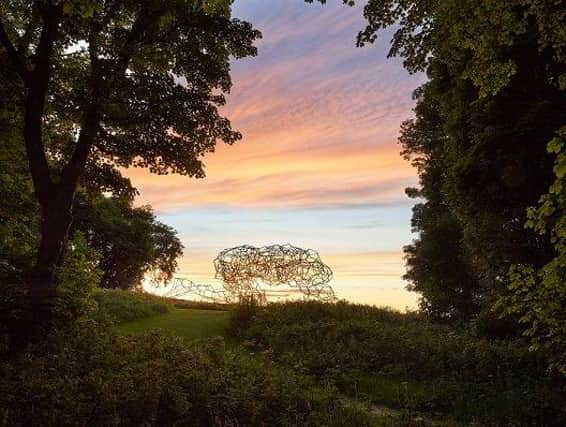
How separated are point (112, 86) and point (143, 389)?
694 centimetres

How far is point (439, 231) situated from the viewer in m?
21.2

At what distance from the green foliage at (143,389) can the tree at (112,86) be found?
212 cm

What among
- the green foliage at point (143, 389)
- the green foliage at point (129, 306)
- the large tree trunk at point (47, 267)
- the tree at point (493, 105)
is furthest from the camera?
the green foliage at point (129, 306)

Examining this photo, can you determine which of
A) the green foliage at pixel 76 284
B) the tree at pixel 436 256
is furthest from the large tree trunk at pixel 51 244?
the tree at pixel 436 256

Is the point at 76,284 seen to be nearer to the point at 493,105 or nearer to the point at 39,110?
the point at 39,110

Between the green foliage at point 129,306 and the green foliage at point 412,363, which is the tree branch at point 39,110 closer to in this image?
the green foliage at point 412,363

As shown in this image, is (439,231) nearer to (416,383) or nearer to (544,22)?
(416,383)

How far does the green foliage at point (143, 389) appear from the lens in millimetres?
6414

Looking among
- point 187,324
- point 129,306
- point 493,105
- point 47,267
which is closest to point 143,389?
point 47,267

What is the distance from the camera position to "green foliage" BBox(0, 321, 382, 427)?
641cm

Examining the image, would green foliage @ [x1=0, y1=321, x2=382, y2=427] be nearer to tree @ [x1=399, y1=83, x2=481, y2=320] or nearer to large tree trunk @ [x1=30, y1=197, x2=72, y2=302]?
large tree trunk @ [x1=30, y1=197, x2=72, y2=302]

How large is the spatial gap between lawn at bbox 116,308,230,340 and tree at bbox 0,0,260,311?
679 cm

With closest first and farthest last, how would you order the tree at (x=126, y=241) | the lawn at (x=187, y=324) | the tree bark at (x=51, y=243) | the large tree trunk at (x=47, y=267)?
the large tree trunk at (x=47, y=267), the tree bark at (x=51, y=243), the lawn at (x=187, y=324), the tree at (x=126, y=241)

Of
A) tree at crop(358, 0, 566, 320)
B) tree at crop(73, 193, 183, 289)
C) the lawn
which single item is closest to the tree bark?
the lawn
